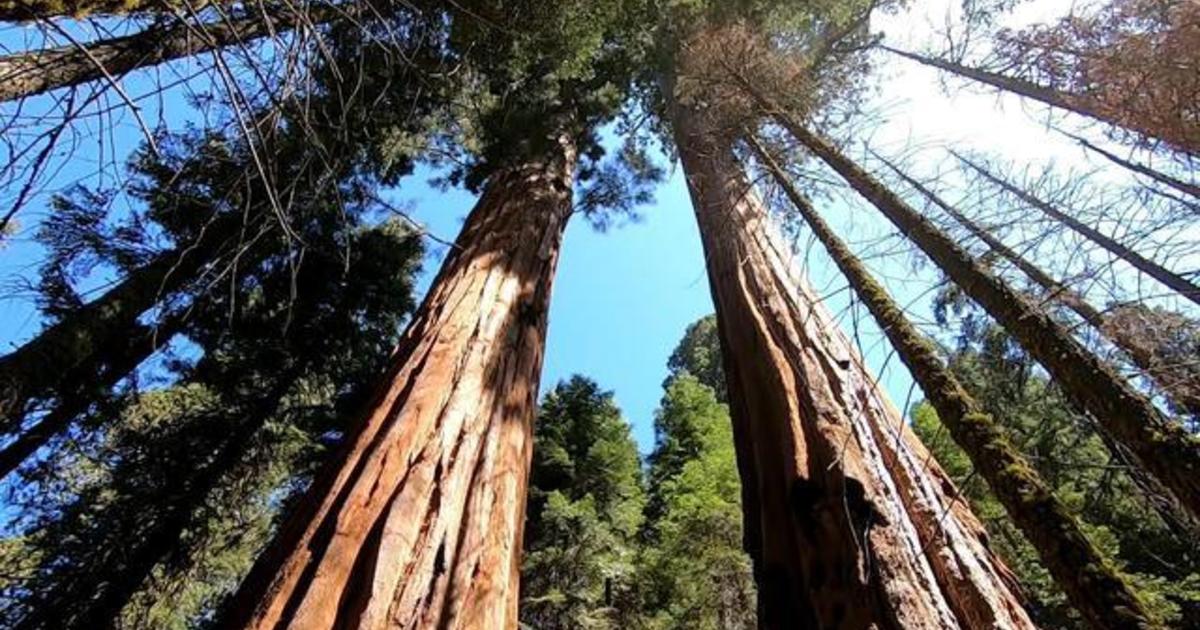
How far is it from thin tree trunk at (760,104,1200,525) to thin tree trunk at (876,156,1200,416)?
12 cm

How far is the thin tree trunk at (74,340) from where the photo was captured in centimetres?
523

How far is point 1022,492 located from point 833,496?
661 mm

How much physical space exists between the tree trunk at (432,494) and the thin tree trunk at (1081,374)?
Answer: 203 cm

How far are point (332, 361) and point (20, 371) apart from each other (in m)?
3.88

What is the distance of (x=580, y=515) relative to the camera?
407 inches

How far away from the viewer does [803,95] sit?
630cm

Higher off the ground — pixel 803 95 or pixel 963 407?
pixel 803 95

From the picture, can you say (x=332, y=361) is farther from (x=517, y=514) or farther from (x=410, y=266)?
(x=517, y=514)

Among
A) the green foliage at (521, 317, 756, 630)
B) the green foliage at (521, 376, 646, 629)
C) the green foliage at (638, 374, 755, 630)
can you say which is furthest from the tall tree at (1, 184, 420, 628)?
the green foliage at (638, 374, 755, 630)

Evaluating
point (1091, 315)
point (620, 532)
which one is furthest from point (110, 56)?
point (620, 532)

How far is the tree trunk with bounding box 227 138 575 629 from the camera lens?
2023 millimetres

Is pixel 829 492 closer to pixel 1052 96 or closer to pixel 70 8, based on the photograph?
pixel 70 8

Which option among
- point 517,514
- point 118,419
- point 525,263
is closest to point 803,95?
point 525,263

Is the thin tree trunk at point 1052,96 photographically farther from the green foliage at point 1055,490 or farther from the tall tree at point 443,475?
the tall tree at point 443,475
